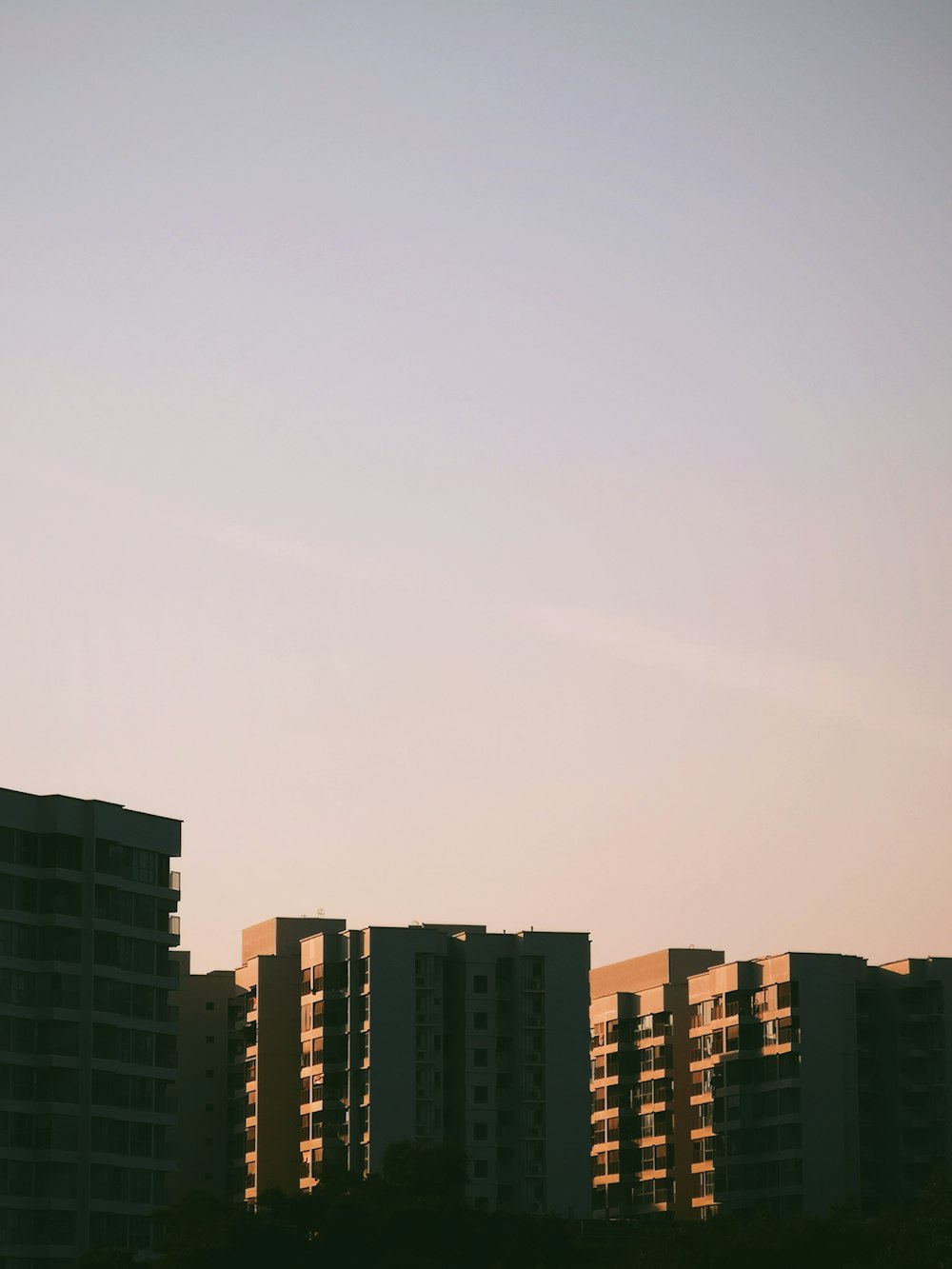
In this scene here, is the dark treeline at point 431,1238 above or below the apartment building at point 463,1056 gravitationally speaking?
below

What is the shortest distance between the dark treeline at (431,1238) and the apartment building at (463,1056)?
104 ft

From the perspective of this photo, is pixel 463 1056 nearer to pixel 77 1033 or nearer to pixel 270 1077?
→ pixel 270 1077

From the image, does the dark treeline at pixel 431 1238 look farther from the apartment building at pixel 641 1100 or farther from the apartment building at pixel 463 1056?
the apartment building at pixel 641 1100

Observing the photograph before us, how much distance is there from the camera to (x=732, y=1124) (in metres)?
148

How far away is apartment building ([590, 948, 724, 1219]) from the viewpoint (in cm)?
15600

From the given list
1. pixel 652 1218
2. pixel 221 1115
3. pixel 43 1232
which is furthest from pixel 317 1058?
pixel 43 1232

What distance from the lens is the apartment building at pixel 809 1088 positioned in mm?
144250

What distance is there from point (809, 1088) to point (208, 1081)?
3882cm

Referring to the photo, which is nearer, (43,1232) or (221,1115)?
(43,1232)

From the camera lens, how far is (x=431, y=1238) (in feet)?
330

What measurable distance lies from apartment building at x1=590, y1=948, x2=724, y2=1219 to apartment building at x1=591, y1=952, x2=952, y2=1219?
300 millimetres

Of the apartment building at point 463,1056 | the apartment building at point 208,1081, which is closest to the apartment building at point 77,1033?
the apartment building at point 463,1056

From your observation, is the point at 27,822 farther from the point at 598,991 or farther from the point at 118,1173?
the point at 598,991

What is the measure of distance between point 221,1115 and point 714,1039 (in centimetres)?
3225
